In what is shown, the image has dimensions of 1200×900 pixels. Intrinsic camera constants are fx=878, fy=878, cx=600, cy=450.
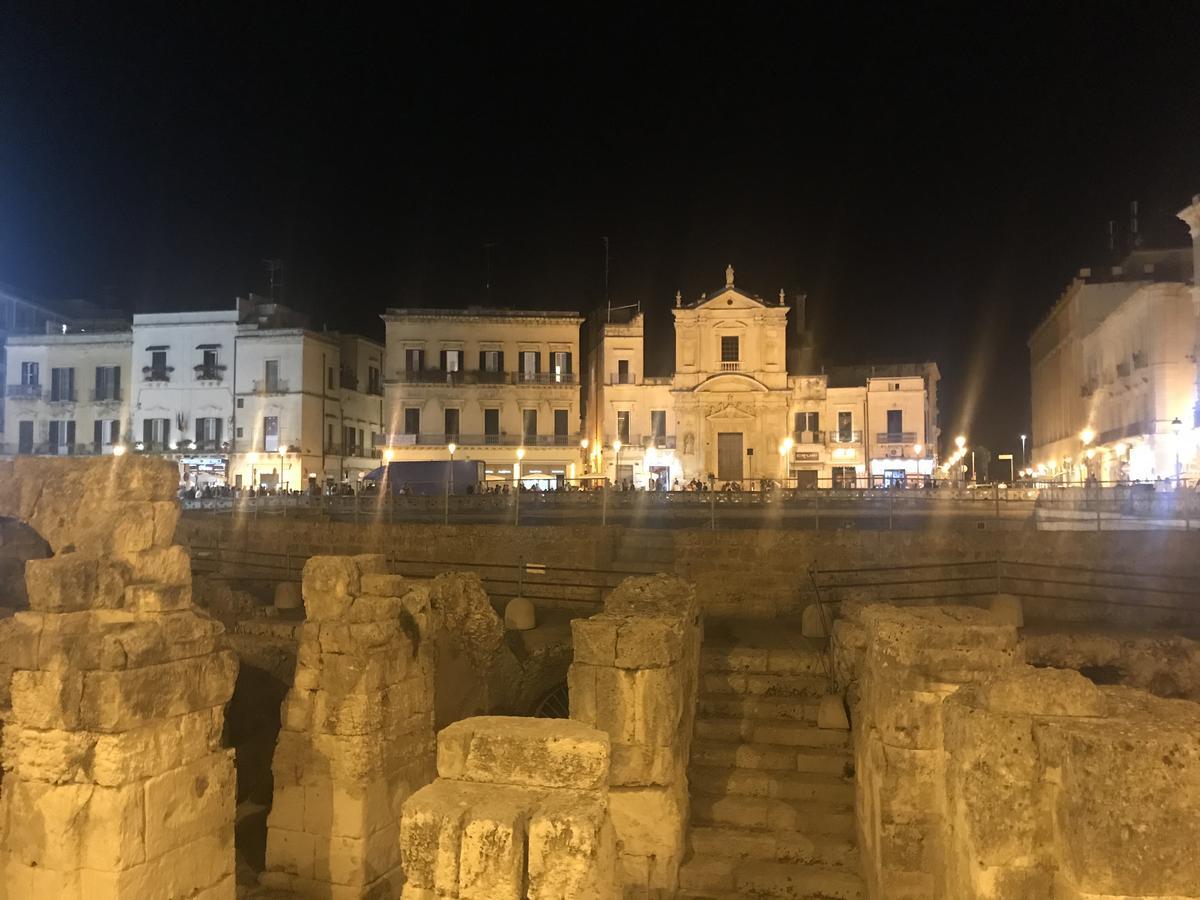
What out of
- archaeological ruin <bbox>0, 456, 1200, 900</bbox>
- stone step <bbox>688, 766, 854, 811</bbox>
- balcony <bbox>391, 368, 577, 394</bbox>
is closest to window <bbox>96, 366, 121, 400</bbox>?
balcony <bbox>391, 368, 577, 394</bbox>

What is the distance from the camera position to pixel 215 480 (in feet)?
152

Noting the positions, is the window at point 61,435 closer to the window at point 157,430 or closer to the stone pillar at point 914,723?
the window at point 157,430

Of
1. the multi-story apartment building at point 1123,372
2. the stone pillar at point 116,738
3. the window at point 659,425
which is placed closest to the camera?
the stone pillar at point 116,738

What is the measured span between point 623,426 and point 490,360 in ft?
27.2

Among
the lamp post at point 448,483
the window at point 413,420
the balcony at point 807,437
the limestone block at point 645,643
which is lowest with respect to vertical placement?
the limestone block at point 645,643

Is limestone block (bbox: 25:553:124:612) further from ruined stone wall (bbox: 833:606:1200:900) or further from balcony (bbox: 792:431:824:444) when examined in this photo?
balcony (bbox: 792:431:824:444)

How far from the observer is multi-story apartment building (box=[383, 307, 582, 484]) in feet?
159

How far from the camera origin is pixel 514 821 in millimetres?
4305

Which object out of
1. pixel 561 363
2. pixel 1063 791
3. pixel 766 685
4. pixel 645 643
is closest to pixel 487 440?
pixel 561 363

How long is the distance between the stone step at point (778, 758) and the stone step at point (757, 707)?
1.86 feet

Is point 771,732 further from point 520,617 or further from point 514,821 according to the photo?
point 514,821

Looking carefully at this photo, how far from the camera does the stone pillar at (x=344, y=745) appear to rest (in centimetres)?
835

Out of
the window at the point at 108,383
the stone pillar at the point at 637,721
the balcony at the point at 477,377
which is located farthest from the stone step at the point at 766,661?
the window at the point at 108,383

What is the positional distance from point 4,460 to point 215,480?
1608 inches
